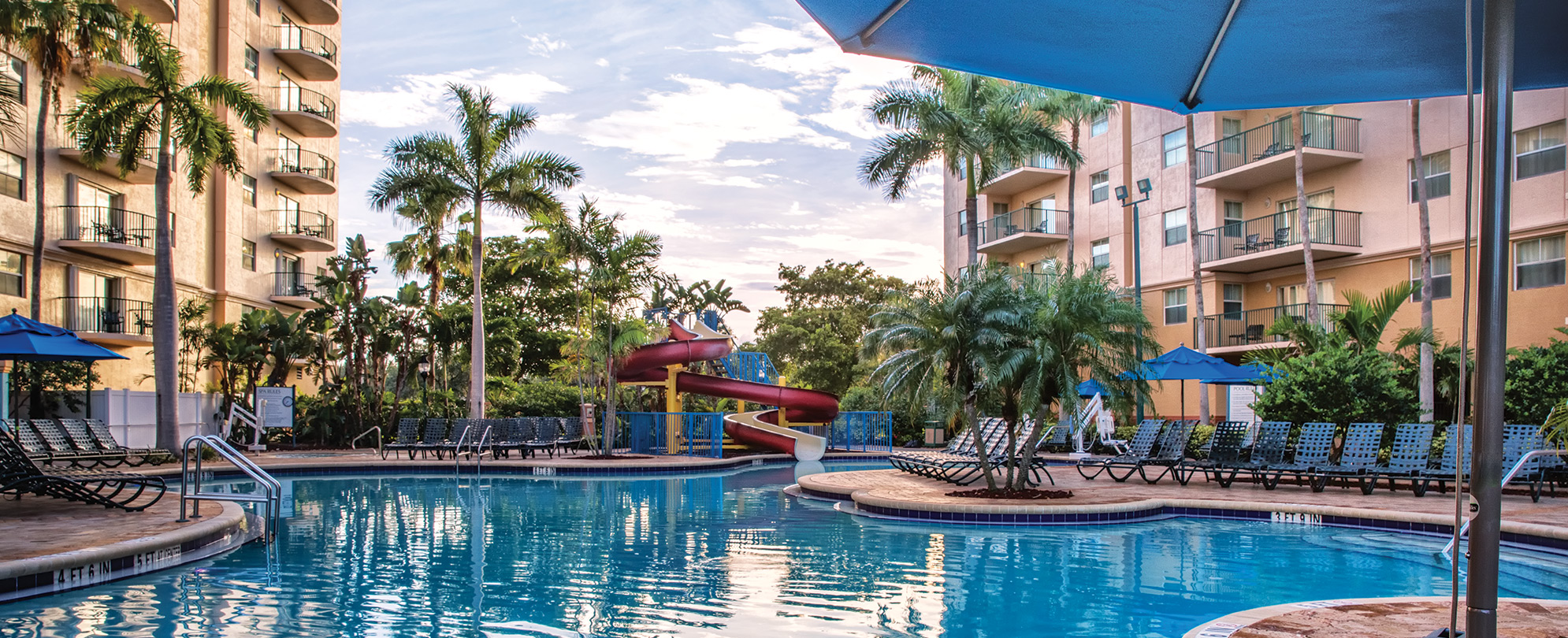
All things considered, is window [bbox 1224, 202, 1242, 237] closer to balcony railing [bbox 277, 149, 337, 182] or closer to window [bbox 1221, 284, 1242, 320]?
window [bbox 1221, 284, 1242, 320]

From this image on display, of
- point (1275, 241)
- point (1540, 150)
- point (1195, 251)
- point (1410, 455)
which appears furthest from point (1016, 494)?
point (1275, 241)

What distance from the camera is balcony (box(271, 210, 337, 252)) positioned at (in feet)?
115

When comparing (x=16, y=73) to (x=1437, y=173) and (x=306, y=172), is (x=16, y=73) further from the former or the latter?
(x=1437, y=173)

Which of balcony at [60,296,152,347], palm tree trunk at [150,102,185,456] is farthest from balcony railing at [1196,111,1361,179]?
balcony at [60,296,152,347]

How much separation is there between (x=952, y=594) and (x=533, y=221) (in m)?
19.3

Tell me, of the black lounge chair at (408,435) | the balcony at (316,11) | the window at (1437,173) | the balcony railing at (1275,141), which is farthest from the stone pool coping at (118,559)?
the balcony at (316,11)

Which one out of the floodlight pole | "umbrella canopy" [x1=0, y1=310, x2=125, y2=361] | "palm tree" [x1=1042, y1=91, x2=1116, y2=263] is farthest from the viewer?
"palm tree" [x1=1042, y1=91, x2=1116, y2=263]

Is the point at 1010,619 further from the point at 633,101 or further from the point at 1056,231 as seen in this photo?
the point at 1056,231

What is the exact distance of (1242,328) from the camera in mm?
28766

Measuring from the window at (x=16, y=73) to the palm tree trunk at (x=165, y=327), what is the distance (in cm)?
629

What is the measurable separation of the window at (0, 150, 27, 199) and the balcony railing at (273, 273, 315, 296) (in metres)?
10.2

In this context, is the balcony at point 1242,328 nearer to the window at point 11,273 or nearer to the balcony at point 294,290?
the balcony at point 294,290

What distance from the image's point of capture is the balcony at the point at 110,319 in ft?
86.9

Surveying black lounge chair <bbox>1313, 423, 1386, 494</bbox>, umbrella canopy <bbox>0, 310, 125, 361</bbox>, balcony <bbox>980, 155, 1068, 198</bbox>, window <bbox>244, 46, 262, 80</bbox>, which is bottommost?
black lounge chair <bbox>1313, 423, 1386, 494</bbox>
